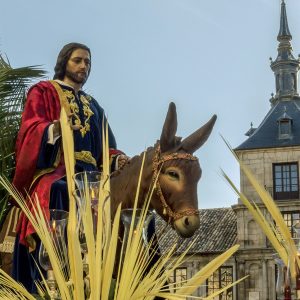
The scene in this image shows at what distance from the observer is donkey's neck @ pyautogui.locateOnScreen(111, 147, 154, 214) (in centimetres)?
717

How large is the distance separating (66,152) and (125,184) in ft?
8.35

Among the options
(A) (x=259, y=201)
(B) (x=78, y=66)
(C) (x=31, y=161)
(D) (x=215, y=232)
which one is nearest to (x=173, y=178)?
(C) (x=31, y=161)

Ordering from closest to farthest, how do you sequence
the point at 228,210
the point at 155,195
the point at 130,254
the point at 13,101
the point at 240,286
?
the point at 130,254 → the point at 155,195 → the point at 13,101 → the point at 240,286 → the point at 228,210

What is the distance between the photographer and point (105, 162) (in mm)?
4953

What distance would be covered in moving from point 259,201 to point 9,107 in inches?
1777

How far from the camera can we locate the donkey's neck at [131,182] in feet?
23.5

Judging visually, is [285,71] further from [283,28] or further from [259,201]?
[259,201]

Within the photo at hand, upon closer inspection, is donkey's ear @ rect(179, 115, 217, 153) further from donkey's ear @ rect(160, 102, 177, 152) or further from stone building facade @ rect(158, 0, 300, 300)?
stone building facade @ rect(158, 0, 300, 300)

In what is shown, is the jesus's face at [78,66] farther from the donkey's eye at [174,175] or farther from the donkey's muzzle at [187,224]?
the donkey's muzzle at [187,224]

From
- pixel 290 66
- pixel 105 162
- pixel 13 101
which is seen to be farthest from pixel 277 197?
pixel 105 162

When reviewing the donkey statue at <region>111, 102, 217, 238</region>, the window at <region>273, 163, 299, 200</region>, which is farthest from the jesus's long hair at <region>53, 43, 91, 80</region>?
the window at <region>273, 163, 299, 200</region>

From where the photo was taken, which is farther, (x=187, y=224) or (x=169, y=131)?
(x=169, y=131)

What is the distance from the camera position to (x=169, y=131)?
703 cm

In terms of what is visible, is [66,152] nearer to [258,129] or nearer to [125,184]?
[125,184]
